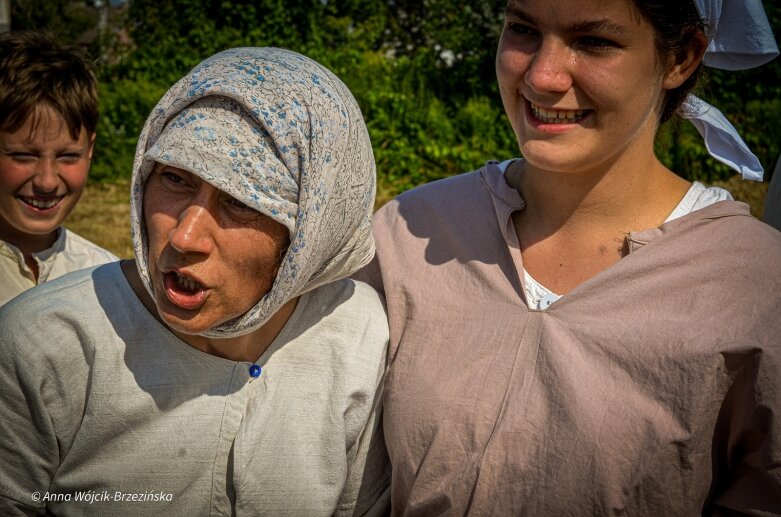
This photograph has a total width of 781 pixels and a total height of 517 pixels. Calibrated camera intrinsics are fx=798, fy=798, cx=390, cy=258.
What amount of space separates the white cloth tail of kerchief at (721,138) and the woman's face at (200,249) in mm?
1472

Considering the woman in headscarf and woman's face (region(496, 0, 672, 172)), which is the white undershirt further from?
the woman in headscarf

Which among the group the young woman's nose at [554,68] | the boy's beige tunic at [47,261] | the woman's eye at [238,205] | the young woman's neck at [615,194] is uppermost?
the young woman's nose at [554,68]

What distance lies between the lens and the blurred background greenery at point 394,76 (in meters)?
10.1

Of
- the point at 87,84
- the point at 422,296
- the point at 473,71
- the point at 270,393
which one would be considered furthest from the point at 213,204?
the point at 473,71

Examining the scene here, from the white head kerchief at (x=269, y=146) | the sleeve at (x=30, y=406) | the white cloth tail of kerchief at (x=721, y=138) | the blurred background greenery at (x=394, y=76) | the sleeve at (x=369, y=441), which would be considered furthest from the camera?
the blurred background greenery at (x=394, y=76)

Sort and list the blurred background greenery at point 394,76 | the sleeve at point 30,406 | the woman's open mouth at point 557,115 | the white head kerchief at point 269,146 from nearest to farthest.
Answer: the white head kerchief at point 269,146, the sleeve at point 30,406, the woman's open mouth at point 557,115, the blurred background greenery at point 394,76

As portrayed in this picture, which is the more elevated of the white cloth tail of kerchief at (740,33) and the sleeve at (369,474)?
the white cloth tail of kerchief at (740,33)

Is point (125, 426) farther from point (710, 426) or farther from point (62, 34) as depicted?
point (62, 34)

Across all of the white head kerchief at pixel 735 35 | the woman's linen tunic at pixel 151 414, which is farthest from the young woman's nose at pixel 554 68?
the woman's linen tunic at pixel 151 414

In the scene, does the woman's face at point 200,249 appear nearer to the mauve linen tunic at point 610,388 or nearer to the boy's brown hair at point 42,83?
the mauve linen tunic at point 610,388

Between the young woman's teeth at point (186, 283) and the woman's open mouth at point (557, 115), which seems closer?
the young woman's teeth at point (186, 283)

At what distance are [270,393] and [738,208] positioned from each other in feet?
4.87

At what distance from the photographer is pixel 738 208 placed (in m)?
2.37

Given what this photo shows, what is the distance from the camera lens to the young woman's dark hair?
2.21 meters
